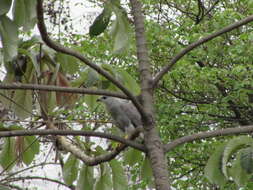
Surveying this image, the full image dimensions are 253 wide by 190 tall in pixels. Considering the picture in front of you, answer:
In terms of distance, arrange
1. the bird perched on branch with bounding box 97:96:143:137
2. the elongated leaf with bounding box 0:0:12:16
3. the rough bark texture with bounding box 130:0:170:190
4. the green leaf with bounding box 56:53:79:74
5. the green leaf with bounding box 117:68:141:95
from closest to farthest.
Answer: the elongated leaf with bounding box 0:0:12:16, the rough bark texture with bounding box 130:0:170:190, the green leaf with bounding box 117:68:141:95, the green leaf with bounding box 56:53:79:74, the bird perched on branch with bounding box 97:96:143:137

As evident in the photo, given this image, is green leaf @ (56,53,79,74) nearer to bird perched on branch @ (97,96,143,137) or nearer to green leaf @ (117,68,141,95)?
green leaf @ (117,68,141,95)

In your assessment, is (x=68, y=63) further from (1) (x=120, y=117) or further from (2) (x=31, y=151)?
(1) (x=120, y=117)

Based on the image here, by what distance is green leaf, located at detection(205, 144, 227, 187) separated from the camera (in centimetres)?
121

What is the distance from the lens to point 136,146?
1.20m

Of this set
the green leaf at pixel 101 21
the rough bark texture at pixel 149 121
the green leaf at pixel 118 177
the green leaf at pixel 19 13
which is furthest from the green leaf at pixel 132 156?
the green leaf at pixel 19 13

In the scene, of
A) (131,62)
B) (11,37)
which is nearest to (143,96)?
(11,37)

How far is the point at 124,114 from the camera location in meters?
2.78

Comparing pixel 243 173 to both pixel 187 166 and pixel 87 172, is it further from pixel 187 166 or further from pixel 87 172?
pixel 187 166

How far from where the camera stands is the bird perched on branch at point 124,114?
2.58 meters

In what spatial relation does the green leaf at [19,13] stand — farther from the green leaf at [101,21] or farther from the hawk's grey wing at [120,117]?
the hawk's grey wing at [120,117]

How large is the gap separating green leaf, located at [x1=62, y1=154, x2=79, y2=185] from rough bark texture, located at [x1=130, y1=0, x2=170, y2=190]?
1.98 feet

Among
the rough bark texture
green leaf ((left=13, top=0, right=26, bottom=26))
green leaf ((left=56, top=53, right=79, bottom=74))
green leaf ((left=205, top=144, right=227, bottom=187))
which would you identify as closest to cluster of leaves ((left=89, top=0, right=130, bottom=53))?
the rough bark texture

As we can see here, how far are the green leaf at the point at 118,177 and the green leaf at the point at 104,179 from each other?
0.06ft

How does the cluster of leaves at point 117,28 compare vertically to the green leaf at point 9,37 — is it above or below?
above
